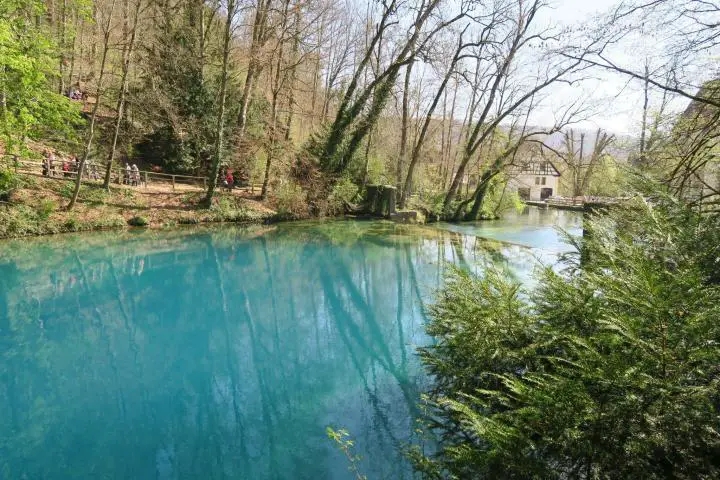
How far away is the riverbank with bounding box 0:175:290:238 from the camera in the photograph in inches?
566

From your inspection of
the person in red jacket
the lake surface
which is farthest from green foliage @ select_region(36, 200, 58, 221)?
the person in red jacket

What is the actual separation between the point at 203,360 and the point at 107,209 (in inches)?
541

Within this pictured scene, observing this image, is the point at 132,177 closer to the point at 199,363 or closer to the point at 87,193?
the point at 87,193

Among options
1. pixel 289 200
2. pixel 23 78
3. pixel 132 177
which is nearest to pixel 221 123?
pixel 289 200

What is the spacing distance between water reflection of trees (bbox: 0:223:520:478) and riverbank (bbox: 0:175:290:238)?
8.02ft

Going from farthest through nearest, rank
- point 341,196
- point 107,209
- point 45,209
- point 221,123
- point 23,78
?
1. point 341,196
2. point 221,123
3. point 107,209
4. point 45,209
5. point 23,78

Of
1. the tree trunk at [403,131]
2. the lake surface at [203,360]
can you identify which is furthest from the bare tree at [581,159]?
the tree trunk at [403,131]

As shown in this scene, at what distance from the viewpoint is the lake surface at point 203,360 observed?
4.11 metres

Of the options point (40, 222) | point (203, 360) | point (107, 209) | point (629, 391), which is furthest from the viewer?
point (107, 209)

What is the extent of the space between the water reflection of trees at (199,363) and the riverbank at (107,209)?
8.02 feet

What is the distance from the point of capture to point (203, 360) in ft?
20.7

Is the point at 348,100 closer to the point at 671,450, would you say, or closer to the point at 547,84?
the point at 547,84

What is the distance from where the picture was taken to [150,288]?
9.92 m

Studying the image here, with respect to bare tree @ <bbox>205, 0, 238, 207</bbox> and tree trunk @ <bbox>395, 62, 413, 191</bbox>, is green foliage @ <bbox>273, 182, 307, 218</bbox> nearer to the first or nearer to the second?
bare tree @ <bbox>205, 0, 238, 207</bbox>
